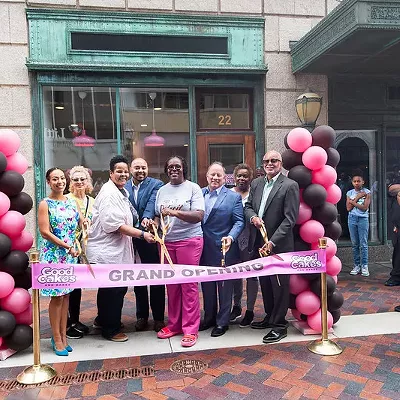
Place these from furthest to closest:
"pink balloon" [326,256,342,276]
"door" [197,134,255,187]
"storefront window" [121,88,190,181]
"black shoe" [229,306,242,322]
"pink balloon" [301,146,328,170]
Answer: "door" [197,134,255,187]
"storefront window" [121,88,190,181]
"black shoe" [229,306,242,322]
"pink balloon" [326,256,342,276]
"pink balloon" [301,146,328,170]

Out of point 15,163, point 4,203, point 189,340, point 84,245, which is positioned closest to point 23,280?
point 84,245

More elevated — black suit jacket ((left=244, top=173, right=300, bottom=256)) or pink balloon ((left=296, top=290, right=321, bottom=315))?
black suit jacket ((left=244, top=173, right=300, bottom=256))

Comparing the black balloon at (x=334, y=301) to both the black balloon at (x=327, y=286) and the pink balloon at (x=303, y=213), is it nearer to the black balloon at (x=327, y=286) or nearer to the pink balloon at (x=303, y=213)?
the black balloon at (x=327, y=286)

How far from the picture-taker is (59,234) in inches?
155

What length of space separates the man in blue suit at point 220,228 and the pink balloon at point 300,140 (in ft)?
2.56

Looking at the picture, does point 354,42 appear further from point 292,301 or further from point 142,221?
point 142,221

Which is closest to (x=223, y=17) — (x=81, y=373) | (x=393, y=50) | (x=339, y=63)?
(x=339, y=63)

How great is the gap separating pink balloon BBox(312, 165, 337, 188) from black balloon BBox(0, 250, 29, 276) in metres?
3.01

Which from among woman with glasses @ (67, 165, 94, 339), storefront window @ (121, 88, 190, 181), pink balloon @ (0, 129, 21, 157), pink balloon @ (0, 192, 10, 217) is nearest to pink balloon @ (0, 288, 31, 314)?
woman with glasses @ (67, 165, 94, 339)

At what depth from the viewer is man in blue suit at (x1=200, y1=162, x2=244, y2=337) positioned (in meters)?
4.43

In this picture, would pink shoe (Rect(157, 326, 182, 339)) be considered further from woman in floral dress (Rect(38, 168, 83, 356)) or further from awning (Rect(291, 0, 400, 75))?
awning (Rect(291, 0, 400, 75))

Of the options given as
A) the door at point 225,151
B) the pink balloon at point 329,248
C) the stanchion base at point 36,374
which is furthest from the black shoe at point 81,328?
the door at point 225,151

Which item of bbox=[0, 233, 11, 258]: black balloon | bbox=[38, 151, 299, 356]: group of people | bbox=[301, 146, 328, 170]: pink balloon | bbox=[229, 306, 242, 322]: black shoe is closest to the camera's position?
bbox=[0, 233, 11, 258]: black balloon

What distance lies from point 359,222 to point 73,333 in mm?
4992
